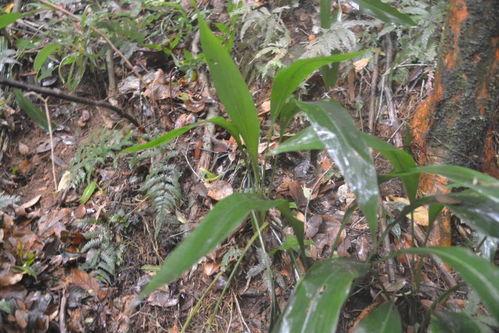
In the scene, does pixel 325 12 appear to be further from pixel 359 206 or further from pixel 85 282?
pixel 85 282

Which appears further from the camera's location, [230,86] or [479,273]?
[230,86]

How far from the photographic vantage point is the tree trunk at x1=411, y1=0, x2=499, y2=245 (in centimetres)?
149

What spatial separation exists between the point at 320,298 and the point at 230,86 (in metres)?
0.75

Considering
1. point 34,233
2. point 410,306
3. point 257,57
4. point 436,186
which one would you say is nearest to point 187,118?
point 257,57

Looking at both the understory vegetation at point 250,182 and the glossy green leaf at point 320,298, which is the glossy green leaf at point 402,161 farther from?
the glossy green leaf at point 320,298

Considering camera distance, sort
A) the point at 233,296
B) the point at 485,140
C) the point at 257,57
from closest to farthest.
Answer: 1. the point at 485,140
2. the point at 233,296
3. the point at 257,57

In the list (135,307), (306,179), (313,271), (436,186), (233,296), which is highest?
(313,271)

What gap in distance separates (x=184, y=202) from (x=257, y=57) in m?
Answer: 0.93

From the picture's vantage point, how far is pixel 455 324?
1.24m

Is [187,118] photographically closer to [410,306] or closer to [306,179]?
[306,179]

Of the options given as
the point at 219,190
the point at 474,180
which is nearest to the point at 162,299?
the point at 219,190

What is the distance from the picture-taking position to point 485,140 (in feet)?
5.56

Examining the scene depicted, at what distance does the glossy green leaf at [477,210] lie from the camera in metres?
1.11

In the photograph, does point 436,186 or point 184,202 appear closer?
point 436,186
